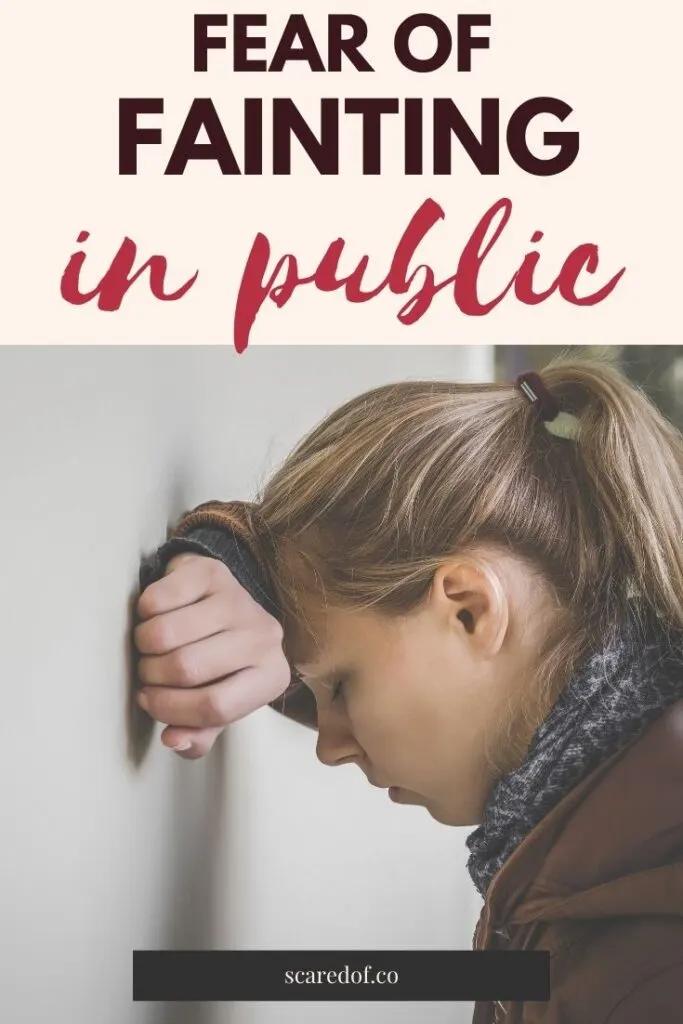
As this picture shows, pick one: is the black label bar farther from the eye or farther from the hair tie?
the hair tie

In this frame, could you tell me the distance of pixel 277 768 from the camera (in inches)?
30.2

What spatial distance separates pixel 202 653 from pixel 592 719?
0.24 metres

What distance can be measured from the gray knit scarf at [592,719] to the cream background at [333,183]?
0.21 metres

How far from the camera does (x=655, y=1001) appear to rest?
0.61 metres

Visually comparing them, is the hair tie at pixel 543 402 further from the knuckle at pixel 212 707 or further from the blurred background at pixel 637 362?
the knuckle at pixel 212 707

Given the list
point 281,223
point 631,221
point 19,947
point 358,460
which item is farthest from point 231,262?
point 19,947

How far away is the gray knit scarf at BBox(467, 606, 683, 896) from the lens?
67 cm

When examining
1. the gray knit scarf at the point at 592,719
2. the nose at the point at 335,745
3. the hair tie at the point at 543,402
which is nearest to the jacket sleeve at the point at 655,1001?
the gray knit scarf at the point at 592,719

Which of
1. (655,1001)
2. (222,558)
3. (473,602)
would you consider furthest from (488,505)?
(655,1001)

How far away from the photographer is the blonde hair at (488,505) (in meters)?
0.69

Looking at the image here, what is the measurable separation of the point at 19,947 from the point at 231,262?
41cm

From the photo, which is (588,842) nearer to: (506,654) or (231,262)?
(506,654)

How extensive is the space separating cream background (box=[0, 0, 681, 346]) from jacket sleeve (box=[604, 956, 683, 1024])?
1.30ft

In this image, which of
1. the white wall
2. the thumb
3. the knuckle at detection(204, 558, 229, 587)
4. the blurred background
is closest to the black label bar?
the white wall
